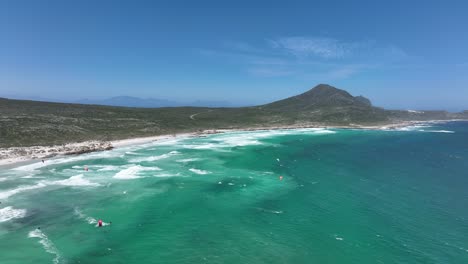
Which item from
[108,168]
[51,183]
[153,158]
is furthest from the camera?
[153,158]

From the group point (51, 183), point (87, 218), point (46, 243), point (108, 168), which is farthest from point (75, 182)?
point (46, 243)

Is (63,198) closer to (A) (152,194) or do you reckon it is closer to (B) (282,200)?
(A) (152,194)

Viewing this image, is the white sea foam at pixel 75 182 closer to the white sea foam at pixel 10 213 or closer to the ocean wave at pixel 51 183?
the ocean wave at pixel 51 183

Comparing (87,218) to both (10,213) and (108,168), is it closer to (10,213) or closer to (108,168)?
(10,213)

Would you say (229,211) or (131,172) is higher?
(131,172)

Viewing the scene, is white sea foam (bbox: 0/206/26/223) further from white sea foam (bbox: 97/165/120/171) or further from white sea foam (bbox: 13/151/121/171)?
white sea foam (bbox: 13/151/121/171)

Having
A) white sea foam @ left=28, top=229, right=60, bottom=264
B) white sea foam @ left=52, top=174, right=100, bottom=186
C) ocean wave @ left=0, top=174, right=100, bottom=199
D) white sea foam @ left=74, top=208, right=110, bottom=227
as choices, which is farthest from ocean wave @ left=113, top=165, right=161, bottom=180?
white sea foam @ left=28, top=229, right=60, bottom=264

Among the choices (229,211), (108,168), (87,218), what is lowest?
(87,218)
